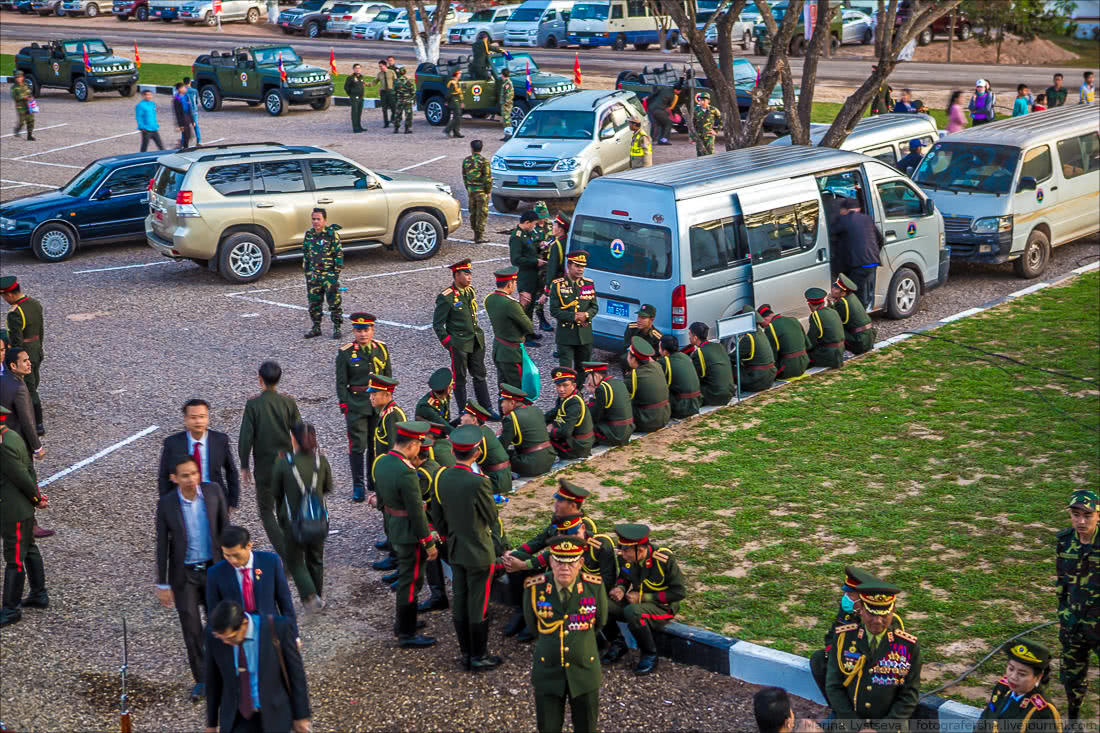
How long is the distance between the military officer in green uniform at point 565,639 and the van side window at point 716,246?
677 centimetres

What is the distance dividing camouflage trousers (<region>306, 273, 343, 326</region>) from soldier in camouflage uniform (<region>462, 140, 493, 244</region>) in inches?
181

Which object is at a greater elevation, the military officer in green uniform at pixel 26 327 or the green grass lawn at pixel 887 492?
the military officer in green uniform at pixel 26 327

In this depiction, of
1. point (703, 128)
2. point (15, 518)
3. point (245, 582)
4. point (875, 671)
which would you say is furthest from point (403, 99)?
point (875, 671)

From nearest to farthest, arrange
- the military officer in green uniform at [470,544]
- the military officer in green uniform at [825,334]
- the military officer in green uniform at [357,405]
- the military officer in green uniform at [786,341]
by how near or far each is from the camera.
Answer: the military officer in green uniform at [470,544] < the military officer in green uniform at [357,405] < the military officer in green uniform at [786,341] < the military officer in green uniform at [825,334]

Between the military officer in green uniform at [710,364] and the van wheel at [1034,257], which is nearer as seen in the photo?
the military officer in green uniform at [710,364]

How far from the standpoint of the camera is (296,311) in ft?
54.9

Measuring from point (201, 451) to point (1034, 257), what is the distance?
13.7m

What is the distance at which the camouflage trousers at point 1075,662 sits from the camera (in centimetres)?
725

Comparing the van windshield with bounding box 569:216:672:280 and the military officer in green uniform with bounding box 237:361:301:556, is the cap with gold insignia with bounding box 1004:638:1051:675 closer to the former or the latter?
the military officer in green uniform with bounding box 237:361:301:556

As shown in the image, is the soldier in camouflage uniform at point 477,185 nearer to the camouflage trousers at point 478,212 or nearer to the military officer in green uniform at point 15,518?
the camouflage trousers at point 478,212

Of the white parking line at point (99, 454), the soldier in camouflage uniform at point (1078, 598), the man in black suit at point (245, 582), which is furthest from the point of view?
the white parking line at point (99, 454)

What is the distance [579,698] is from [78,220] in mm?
15410

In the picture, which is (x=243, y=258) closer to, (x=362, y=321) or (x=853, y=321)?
(x=362, y=321)

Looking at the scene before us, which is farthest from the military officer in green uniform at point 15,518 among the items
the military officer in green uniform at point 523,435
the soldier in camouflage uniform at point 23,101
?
the soldier in camouflage uniform at point 23,101
